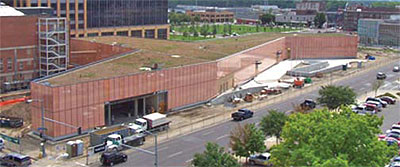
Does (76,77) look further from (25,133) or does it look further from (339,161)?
(339,161)

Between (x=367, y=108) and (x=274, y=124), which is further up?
A: (x=274, y=124)

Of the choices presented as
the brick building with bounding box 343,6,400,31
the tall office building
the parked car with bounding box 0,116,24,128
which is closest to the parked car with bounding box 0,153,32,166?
the parked car with bounding box 0,116,24,128

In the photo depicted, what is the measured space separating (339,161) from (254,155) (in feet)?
47.2

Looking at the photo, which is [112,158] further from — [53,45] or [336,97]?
[53,45]

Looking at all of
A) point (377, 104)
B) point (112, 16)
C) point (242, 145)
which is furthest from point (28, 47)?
point (112, 16)

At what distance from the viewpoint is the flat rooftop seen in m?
48.0

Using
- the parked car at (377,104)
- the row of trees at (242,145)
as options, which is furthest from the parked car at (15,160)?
the parked car at (377,104)

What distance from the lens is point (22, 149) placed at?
133 feet

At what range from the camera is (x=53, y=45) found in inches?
2371

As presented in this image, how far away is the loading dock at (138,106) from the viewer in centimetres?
5070

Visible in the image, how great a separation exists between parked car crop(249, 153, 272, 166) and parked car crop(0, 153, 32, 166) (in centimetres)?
1539

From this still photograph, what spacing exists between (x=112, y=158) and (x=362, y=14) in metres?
131

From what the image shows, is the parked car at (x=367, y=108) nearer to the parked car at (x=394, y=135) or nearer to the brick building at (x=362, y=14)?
the parked car at (x=394, y=135)

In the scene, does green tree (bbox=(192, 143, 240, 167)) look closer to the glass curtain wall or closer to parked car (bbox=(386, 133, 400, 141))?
parked car (bbox=(386, 133, 400, 141))
